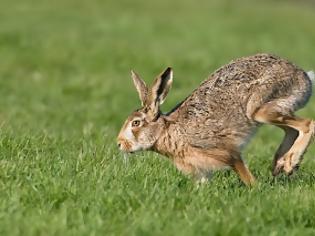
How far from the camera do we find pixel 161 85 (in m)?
7.48

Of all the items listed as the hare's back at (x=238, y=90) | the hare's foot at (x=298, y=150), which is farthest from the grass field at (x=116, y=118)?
the hare's back at (x=238, y=90)

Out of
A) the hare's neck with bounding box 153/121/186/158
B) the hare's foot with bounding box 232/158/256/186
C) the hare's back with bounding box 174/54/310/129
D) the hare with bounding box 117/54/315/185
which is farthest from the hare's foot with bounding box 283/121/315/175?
the hare's neck with bounding box 153/121/186/158

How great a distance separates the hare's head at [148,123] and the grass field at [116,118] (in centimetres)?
20

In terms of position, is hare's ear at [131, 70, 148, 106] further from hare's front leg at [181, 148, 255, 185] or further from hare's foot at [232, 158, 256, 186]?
hare's foot at [232, 158, 256, 186]

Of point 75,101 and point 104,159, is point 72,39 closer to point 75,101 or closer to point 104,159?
point 75,101

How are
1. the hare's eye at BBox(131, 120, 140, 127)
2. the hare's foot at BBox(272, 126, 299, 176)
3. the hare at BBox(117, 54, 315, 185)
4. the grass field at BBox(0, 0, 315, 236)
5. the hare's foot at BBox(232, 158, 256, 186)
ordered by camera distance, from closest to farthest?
the grass field at BBox(0, 0, 315, 236) → the hare's foot at BBox(232, 158, 256, 186) → the hare at BBox(117, 54, 315, 185) → the hare's eye at BBox(131, 120, 140, 127) → the hare's foot at BBox(272, 126, 299, 176)

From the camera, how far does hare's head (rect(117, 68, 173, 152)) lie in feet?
24.5

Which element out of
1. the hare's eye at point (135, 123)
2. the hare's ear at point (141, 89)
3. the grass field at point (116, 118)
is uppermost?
the hare's ear at point (141, 89)

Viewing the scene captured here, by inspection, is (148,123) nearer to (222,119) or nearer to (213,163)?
(222,119)

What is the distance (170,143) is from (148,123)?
1.00ft

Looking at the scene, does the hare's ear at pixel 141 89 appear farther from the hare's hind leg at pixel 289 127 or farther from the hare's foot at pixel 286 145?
the hare's foot at pixel 286 145

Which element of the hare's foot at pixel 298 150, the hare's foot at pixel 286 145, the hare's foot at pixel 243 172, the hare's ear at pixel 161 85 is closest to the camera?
the hare's foot at pixel 243 172

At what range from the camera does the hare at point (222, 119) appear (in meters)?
7.21

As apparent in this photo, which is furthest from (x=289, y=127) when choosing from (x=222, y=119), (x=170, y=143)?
(x=170, y=143)
